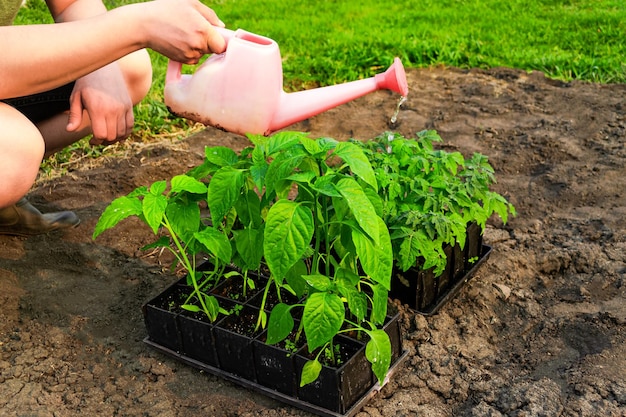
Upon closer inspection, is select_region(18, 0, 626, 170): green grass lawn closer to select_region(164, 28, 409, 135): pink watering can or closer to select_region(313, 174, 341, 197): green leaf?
select_region(164, 28, 409, 135): pink watering can

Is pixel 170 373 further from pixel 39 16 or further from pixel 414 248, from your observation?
pixel 39 16

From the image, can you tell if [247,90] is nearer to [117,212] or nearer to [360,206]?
[117,212]

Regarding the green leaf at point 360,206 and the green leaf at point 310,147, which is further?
the green leaf at point 310,147

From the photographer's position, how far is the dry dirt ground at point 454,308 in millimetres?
2127

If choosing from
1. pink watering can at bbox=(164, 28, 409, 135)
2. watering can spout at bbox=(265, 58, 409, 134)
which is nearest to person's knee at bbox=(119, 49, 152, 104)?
pink watering can at bbox=(164, 28, 409, 135)

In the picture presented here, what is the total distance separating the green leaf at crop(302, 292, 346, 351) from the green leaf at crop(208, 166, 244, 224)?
34 cm

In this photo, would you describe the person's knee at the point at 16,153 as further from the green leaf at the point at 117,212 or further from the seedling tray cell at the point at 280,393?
the seedling tray cell at the point at 280,393

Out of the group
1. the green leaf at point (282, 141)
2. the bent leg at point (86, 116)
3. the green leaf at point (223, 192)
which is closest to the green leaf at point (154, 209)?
the green leaf at point (223, 192)

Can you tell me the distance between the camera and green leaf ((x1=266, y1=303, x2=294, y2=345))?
1964mm

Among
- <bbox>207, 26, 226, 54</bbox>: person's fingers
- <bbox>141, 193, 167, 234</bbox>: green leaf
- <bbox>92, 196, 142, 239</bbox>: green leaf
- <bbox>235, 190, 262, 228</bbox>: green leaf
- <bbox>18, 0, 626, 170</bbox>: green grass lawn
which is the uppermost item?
<bbox>207, 26, 226, 54</bbox>: person's fingers

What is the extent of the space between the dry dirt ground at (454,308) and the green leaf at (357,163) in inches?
25.3

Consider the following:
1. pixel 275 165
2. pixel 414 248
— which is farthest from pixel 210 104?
pixel 414 248

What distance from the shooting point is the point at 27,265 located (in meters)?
2.79

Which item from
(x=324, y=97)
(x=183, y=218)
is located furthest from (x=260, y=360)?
(x=324, y=97)
